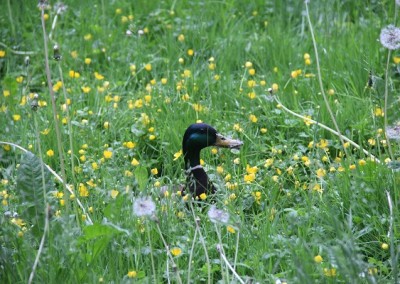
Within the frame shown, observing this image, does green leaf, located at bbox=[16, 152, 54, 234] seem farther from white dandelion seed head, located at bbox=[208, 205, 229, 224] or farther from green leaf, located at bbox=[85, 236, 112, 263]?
white dandelion seed head, located at bbox=[208, 205, 229, 224]

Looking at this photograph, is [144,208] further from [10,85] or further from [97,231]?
[10,85]

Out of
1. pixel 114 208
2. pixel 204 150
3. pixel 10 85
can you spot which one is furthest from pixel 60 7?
pixel 114 208


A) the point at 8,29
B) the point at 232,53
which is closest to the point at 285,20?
the point at 232,53

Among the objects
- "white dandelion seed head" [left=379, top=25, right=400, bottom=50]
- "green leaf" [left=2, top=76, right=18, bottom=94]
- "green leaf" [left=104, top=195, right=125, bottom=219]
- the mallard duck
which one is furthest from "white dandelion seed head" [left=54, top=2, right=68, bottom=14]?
"white dandelion seed head" [left=379, top=25, right=400, bottom=50]

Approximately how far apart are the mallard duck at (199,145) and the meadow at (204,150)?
4.1 inches

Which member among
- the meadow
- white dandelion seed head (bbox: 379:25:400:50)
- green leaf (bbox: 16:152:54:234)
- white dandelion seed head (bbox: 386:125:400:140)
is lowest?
the meadow

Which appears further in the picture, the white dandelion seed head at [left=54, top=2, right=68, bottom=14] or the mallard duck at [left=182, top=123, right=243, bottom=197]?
the white dandelion seed head at [left=54, top=2, right=68, bottom=14]

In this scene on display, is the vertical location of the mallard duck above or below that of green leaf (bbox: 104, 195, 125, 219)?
below

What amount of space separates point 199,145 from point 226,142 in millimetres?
162

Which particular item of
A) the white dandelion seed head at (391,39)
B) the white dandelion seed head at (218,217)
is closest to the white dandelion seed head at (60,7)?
the white dandelion seed head at (391,39)

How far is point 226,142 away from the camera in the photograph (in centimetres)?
419

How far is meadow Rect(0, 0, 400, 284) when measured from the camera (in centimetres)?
320

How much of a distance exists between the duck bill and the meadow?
82 millimetres

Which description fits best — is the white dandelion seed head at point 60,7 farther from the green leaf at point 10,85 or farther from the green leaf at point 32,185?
the green leaf at point 32,185
